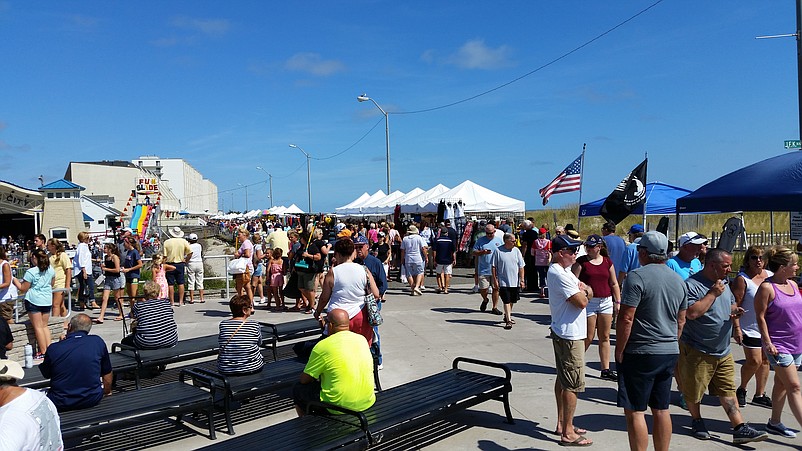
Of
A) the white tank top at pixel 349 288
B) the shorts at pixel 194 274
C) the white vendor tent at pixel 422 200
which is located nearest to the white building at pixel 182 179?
the white vendor tent at pixel 422 200

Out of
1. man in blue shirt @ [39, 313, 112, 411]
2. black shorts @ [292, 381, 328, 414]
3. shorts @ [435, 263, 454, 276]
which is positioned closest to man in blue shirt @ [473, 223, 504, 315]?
shorts @ [435, 263, 454, 276]

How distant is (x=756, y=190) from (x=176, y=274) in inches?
442

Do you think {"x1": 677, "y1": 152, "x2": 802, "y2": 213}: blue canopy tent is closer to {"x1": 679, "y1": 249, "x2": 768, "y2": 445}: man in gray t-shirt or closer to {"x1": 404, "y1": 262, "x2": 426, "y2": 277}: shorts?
{"x1": 679, "y1": 249, "x2": 768, "y2": 445}: man in gray t-shirt

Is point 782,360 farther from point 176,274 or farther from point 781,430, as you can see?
point 176,274

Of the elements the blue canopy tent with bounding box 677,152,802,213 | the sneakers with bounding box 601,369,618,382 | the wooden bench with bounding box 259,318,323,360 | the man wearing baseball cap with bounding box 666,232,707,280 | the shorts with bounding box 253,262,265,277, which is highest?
the blue canopy tent with bounding box 677,152,802,213

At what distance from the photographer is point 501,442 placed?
16.3ft

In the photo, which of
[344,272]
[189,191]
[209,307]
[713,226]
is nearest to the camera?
[344,272]

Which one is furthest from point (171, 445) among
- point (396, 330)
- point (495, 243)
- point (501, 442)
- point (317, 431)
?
point (495, 243)

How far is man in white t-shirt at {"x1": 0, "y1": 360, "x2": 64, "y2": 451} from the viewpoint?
304 cm

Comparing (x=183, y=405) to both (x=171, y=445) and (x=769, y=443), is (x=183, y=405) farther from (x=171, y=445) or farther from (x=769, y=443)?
(x=769, y=443)

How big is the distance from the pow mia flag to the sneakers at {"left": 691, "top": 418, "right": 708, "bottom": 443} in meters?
7.14

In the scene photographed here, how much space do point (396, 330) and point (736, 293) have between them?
5.50 metres

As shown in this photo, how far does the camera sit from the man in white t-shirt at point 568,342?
4.73 metres

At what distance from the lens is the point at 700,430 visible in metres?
4.92
